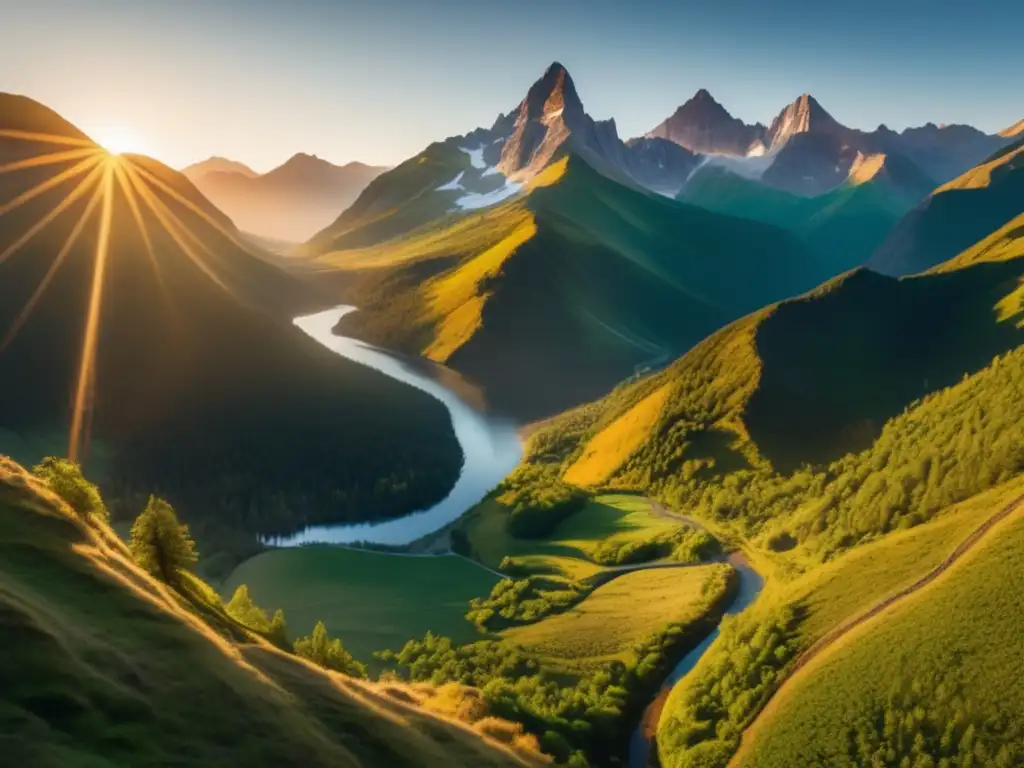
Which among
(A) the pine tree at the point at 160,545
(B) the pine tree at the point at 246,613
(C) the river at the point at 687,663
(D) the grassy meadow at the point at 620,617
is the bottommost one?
(C) the river at the point at 687,663

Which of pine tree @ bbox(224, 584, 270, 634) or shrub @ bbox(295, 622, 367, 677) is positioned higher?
pine tree @ bbox(224, 584, 270, 634)

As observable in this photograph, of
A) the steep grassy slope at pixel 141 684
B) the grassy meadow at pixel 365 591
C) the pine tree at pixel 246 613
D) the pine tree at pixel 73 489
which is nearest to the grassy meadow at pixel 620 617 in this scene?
the grassy meadow at pixel 365 591

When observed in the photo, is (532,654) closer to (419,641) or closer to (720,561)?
(419,641)

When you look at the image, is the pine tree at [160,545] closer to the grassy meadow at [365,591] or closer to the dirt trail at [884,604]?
the grassy meadow at [365,591]

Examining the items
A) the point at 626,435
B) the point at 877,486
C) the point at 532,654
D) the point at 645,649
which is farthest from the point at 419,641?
the point at 626,435

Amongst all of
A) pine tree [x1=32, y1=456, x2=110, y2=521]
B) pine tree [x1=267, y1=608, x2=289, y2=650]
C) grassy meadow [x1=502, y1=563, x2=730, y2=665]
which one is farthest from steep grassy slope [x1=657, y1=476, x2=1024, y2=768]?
pine tree [x1=32, y1=456, x2=110, y2=521]

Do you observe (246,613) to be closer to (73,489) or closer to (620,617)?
(73,489)

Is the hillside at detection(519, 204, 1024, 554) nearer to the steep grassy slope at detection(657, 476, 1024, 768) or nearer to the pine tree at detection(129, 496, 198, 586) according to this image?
the steep grassy slope at detection(657, 476, 1024, 768)
